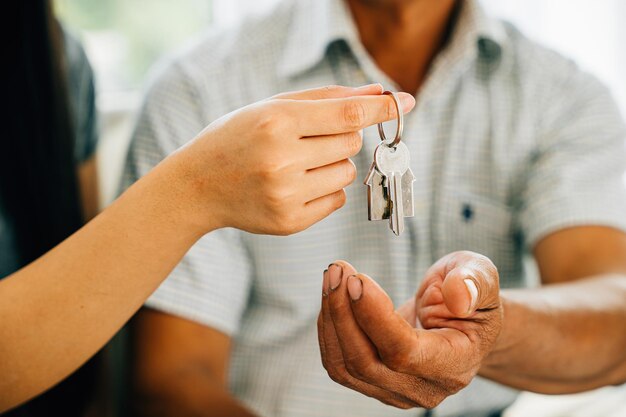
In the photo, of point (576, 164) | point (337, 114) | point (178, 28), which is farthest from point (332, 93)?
point (178, 28)

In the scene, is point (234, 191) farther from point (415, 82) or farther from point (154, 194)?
point (415, 82)

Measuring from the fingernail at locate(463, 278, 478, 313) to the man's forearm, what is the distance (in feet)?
0.39

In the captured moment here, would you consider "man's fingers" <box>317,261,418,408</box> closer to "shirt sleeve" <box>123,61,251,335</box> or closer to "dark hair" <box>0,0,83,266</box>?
"shirt sleeve" <box>123,61,251,335</box>

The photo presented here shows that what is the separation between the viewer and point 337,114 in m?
0.37

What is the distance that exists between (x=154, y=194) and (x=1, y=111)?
317 mm

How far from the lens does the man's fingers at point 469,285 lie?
0.39m

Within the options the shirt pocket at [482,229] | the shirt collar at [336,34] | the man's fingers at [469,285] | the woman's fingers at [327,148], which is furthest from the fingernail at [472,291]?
the shirt collar at [336,34]

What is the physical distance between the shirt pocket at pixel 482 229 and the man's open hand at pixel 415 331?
6.8 inches

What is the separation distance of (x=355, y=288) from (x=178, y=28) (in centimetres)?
82

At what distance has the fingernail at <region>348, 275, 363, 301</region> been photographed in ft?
1.26

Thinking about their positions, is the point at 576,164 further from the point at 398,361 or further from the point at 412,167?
the point at 398,361

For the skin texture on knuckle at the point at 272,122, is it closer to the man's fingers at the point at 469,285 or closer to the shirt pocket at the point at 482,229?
the man's fingers at the point at 469,285

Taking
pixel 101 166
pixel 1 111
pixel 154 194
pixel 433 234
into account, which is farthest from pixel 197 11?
pixel 154 194

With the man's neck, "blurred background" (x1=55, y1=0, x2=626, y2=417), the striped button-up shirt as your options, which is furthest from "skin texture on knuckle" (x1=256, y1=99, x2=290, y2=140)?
"blurred background" (x1=55, y1=0, x2=626, y2=417)
